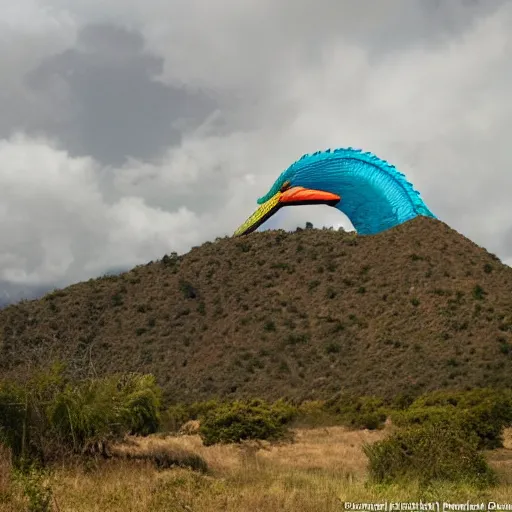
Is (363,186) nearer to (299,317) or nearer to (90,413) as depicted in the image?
(299,317)

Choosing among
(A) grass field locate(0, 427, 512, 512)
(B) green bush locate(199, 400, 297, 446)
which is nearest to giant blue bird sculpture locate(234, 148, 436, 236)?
(B) green bush locate(199, 400, 297, 446)

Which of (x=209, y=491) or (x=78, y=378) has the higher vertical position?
(x=78, y=378)

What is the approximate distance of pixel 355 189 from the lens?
116 feet

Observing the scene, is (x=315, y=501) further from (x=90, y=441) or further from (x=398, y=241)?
(x=398, y=241)

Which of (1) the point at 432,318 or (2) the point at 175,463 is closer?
(2) the point at 175,463

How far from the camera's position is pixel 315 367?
34.8 meters

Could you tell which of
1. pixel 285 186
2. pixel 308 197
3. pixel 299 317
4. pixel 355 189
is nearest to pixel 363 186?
pixel 355 189

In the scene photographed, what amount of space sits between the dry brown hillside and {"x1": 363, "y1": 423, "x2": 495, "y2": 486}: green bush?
1798cm

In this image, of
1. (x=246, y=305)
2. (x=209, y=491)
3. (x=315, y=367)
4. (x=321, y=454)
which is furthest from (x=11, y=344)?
(x=209, y=491)

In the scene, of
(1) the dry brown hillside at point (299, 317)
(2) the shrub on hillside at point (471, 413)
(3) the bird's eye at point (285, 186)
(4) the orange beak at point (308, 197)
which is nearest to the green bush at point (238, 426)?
(2) the shrub on hillside at point (471, 413)

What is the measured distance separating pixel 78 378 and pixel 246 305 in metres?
31.4

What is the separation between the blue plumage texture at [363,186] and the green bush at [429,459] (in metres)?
25.3

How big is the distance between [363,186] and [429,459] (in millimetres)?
26690

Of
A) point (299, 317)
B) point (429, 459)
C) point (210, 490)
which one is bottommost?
point (210, 490)
